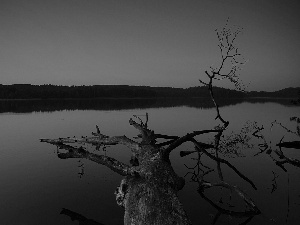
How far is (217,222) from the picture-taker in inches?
366

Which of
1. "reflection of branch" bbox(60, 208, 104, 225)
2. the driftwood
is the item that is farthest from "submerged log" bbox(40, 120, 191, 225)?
"reflection of branch" bbox(60, 208, 104, 225)

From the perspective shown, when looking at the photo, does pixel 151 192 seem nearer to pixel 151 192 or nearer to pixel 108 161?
pixel 151 192

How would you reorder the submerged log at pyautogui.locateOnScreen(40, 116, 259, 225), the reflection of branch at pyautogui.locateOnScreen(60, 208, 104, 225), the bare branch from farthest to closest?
the reflection of branch at pyautogui.locateOnScreen(60, 208, 104, 225), the bare branch, the submerged log at pyautogui.locateOnScreen(40, 116, 259, 225)

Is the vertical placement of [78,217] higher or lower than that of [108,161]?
lower

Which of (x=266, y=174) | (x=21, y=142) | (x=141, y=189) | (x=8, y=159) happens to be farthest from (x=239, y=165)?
(x=21, y=142)

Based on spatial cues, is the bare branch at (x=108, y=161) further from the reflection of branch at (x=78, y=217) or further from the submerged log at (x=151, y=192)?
the reflection of branch at (x=78, y=217)

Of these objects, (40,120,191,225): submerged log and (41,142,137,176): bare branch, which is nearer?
(40,120,191,225): submerged log

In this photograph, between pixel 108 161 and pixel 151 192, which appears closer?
pixel 151 192

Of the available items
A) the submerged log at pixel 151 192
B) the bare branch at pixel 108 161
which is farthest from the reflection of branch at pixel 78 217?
the submerged log at pixel 151 192

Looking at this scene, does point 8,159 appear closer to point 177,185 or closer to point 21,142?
point 21,142

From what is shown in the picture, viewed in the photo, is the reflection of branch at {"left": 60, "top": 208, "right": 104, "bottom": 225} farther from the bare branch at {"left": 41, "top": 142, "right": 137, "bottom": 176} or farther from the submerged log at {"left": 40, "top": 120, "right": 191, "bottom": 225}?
the submerged log at {"left": 40, "top": 120, "right": 191, "bottom": 225}

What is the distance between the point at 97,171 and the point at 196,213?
747 cm

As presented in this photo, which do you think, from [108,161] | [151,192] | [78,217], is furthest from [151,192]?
[78,217]

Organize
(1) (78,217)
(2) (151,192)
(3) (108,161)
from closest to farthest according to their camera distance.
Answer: (2) (151,192)
(3) (108,161)
(1) (78,217)
